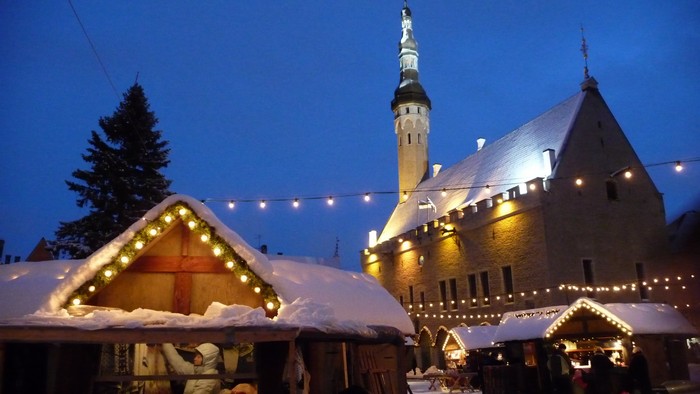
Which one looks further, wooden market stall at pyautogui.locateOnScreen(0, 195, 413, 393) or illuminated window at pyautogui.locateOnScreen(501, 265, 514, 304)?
illuminated window at pyautogui.locateOnScreen(501, 265, 514, 304)

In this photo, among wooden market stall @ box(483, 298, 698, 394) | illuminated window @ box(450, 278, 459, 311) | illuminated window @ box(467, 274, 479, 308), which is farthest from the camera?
illuminated window @ box(450, 278, 459, 311)

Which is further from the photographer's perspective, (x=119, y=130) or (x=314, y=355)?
(x=119, y=130)

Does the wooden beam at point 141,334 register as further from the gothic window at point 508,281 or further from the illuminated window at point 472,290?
the illuminated window at point 472,290

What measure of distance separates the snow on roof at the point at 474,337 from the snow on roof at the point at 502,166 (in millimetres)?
6199

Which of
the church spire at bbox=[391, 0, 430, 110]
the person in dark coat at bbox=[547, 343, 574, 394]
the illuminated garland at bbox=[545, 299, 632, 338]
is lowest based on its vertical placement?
the person in dark coat at bbox=[547, 343, 574, 394]

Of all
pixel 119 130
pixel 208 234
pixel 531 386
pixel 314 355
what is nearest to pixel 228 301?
pixel 208 234

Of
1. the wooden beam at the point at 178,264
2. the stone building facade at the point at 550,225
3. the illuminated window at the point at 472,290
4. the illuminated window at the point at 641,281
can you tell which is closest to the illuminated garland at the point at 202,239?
the wooden beam at the point at 178,264

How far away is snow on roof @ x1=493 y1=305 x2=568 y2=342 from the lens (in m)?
18.2

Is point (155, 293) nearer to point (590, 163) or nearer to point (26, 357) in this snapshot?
point (26, 357)

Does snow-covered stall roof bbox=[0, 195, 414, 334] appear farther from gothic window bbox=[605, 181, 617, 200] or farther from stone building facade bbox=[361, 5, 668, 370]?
gothic window bbox=[605, 181, 617, 200]

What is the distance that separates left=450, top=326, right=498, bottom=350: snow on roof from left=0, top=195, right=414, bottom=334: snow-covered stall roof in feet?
43.4

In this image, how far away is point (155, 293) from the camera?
335 inches

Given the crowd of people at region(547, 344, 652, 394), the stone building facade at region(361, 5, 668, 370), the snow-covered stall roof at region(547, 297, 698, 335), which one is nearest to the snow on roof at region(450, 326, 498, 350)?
the stone building facade at region(361, 5, 668, 370)

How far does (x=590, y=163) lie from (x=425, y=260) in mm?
11708
